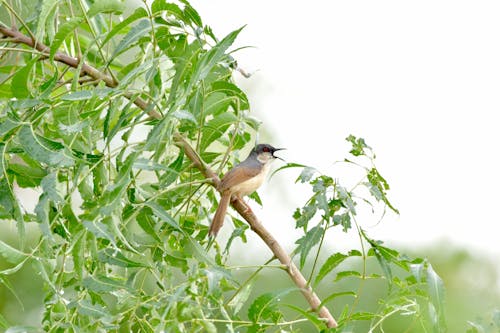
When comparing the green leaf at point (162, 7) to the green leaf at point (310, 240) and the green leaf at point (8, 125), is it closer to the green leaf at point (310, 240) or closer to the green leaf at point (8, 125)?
the green leaf at point (8, 125)

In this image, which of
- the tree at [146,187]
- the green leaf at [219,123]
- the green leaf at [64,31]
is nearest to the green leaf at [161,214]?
the tree at [146,187]

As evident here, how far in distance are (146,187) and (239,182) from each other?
16.2 inches

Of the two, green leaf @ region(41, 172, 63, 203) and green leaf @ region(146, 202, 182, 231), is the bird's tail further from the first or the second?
green leaf @ region(41, 172, 63, 203)

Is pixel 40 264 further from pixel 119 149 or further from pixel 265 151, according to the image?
pixel 265 151

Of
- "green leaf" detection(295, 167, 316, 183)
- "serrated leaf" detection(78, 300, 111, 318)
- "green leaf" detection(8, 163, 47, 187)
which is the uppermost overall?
"green leaf" detection(295, 167, 316, 183)

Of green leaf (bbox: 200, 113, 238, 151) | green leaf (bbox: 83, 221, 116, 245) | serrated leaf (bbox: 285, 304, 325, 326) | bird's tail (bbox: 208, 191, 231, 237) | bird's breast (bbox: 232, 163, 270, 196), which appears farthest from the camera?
bird's breast (bbox: 232, 163, 270, 196)

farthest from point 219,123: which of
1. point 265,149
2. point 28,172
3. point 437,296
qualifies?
point 265,149

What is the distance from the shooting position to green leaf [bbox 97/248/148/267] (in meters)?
2.37

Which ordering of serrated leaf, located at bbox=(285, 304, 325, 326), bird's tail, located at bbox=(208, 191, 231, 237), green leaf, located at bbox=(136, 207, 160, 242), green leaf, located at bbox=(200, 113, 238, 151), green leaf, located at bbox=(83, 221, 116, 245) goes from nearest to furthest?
green leaf, located at bbox=(83, 221, 116, 245) → serrated leaf, located at bbox=(285, 304, 325, 326) → green leaf, located at bbox=(136, 207, 160, 242) → green leaf, located at bbox=(200, 113, 238, 151) → bird's tail, located at bbox=(208, 191, 231, 237)

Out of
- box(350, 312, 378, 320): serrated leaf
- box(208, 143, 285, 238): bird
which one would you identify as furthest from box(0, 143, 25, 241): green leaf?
box(350, 312, 378, 320): serrated leaf

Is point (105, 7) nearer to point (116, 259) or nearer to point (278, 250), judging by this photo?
point (116, 259)

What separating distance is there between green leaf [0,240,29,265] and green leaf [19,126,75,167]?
323 mm

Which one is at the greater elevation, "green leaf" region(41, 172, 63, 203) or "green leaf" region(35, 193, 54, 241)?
"green leaf" region(41, 172, 63, 203)

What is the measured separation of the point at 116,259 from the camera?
237 cm
